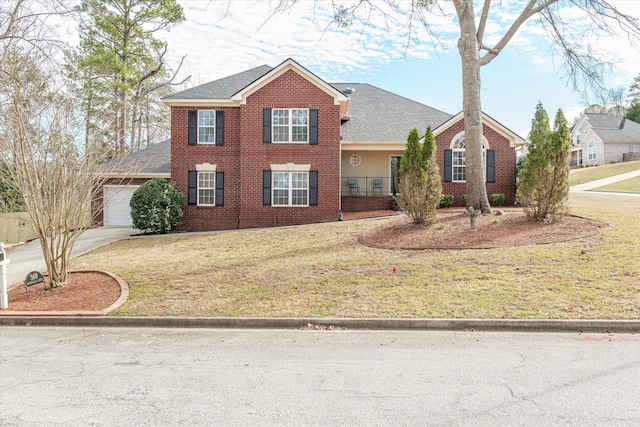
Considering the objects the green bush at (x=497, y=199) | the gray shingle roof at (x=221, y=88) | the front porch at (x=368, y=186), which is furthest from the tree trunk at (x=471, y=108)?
the gray shingle roof at (x=221, y=88)

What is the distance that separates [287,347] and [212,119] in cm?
1508

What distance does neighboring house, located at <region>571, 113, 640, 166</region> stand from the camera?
49375 mm

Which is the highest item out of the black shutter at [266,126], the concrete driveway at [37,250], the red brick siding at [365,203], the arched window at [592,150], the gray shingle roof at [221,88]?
the arched window at [592,150]

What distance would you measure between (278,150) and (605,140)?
149 ft

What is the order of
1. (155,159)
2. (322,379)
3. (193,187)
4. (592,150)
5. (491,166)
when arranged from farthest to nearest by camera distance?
1. (592,150)
2. (155,159)
3. (491,166)
4. (193,187)
5. (322,379)

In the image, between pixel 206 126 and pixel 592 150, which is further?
pixel 592 150

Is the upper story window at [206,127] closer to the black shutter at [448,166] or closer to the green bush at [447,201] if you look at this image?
the green bush at [447,201]

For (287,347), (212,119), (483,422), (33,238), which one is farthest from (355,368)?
(33,238)

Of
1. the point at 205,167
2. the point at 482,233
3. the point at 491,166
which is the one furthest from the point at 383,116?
the point at 482,233

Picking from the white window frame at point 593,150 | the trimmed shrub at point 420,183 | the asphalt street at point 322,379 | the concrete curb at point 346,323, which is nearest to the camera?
the asphalt street at point 322,379

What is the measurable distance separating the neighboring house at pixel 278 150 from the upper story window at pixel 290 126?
0.04m

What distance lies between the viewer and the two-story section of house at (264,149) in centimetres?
1838

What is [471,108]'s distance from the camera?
546 inches

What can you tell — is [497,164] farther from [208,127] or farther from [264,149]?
[208,127]
